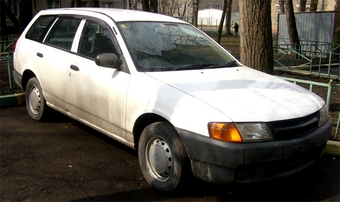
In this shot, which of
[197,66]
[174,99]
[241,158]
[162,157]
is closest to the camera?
[241,158]

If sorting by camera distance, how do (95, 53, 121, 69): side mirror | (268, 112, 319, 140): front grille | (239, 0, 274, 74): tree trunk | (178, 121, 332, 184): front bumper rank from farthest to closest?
(239, 0, 274, 74): tree trunk, (95, 53, 121, 69): side mirror, (268, 112, 319, 140): front grille, (178, 121, 332, 184): front bumper

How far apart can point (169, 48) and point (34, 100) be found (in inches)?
103

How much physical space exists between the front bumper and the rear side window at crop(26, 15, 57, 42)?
339 cm

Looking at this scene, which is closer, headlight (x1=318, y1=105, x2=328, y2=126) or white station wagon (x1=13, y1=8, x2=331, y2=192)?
white station wagon (x1=13, y1=8, x2=331, y2=192)

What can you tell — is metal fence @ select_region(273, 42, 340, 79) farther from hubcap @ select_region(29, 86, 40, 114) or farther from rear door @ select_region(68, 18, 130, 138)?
rear door @ select_region(68, 18, 130, 138)

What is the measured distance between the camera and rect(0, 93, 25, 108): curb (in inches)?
273

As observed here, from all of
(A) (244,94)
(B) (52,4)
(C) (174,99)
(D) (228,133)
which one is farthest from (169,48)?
(B) (52,4)

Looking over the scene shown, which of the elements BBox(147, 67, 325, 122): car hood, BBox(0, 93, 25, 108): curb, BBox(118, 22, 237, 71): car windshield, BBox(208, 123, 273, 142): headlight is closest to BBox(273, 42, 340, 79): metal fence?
BBox(118, 22, 237, 71): car windshield

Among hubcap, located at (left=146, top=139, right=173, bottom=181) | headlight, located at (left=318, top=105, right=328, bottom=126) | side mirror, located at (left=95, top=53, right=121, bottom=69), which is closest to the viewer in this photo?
hubcap, located at (left=146, top=139, right=173, bottom=181)

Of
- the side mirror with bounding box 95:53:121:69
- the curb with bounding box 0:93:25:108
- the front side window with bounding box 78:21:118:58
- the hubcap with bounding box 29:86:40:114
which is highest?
the front side window with bounding box 78:21:118:58

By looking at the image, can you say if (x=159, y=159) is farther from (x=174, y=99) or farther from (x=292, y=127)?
(x=292, y=127)

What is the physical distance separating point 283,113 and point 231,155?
25.0 inches

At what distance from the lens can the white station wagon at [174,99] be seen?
10.9 ft

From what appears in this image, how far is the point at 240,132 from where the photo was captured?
3279 millimetres
